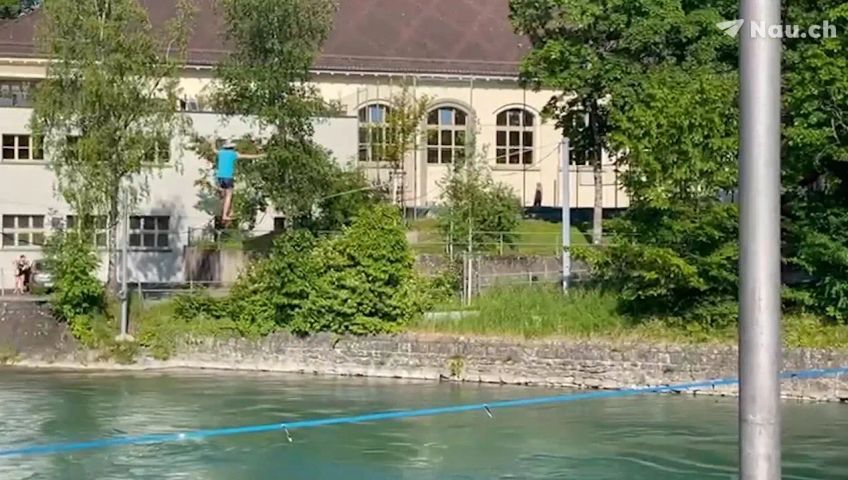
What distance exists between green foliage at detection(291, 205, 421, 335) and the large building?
12194 mm

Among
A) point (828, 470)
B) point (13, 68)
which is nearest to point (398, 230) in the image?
point (828, 470)

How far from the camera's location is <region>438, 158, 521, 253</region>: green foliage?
124ft

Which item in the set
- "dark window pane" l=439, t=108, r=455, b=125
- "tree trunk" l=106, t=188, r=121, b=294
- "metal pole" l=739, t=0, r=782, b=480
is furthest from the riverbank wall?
"metal pole" l=739, t=0, r=782, b=480

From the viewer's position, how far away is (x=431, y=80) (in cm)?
4756

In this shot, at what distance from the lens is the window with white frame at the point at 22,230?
39688mm

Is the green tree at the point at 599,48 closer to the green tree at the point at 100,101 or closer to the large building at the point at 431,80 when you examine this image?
the large building at the point at 431,80

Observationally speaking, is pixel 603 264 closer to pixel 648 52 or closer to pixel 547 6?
pixel 648 52

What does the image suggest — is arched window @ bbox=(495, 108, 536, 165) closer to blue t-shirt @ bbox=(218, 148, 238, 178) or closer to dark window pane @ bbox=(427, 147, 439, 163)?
dark window pane @ bbox=(427, 147, 439, 163)

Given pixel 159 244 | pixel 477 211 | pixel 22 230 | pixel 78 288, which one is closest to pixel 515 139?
pixel 477 211

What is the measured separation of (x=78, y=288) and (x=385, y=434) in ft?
44.5

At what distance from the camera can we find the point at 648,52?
35500mm

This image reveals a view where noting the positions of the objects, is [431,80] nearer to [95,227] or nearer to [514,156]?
[514,156]

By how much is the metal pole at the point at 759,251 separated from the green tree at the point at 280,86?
3053 cm

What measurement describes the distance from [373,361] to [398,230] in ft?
11.3
